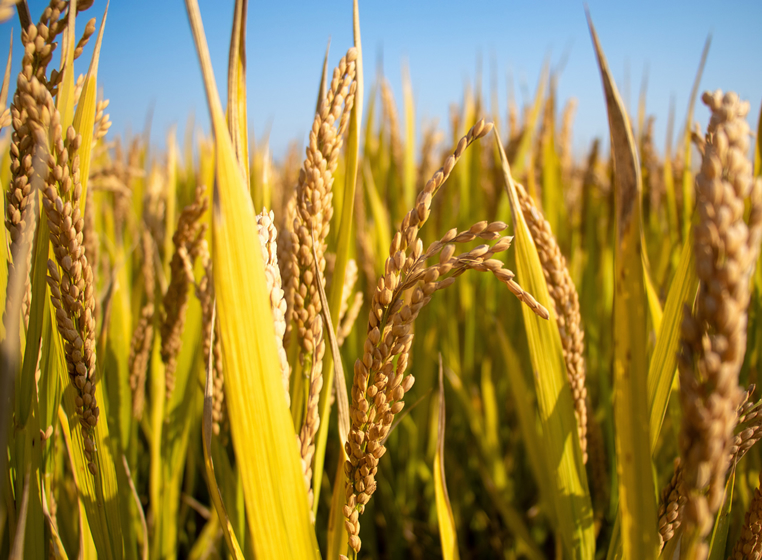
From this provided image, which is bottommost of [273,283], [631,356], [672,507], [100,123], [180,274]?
[672,507]

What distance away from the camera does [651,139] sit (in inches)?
51.9

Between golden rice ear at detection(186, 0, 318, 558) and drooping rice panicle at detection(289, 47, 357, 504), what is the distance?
6 centimetres

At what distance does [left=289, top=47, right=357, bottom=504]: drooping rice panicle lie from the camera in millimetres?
373

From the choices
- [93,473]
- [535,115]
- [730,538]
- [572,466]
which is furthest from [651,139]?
[93,473]

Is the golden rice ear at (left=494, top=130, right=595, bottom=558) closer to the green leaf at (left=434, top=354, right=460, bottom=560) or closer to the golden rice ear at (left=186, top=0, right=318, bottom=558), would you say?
the green leaf at (left=434, top=354, right=460, bottom=560)

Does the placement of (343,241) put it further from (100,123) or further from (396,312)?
(100,123)

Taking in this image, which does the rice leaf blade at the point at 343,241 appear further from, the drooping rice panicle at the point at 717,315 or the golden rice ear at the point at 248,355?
the drooping rice panicle at the point at 717,315

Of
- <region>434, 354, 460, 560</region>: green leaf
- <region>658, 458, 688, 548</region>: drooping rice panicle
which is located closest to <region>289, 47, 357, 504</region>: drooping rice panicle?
<region>434, 354, 460, 560</region>: green leaf

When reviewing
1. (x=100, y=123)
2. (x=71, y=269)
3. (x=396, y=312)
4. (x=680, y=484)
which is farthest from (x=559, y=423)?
(x=100, y=123)

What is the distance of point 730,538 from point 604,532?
33 centimetres

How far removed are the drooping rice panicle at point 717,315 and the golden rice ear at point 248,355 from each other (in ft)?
0.83

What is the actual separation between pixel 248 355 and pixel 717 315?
28 cm

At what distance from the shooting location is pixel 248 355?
11.5 inches

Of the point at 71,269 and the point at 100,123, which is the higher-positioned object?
the point at 100,123
